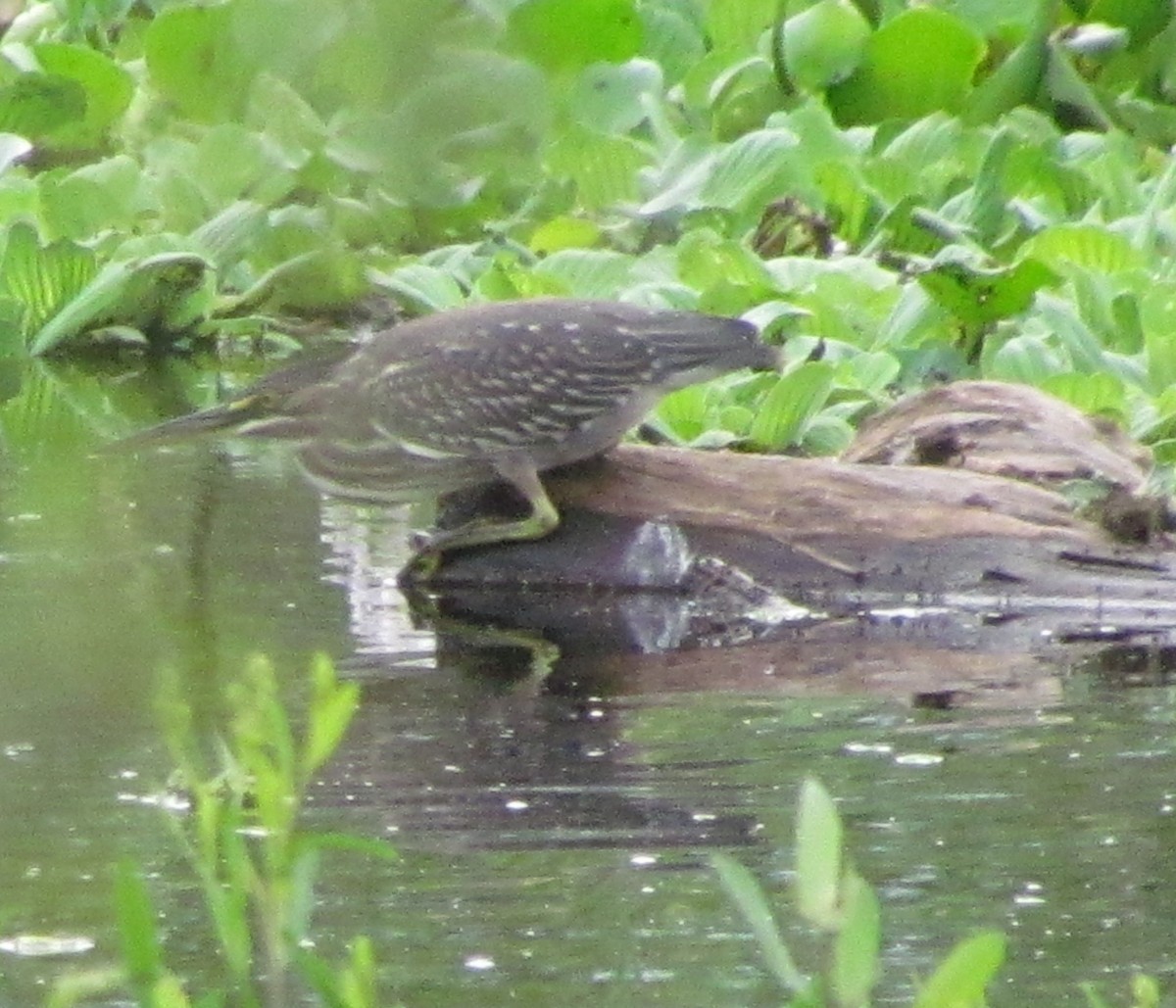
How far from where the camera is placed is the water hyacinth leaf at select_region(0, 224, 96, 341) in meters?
7.96

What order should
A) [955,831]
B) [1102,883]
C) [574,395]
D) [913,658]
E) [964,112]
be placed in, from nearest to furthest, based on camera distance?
[1102,883] < [955,831] < [913,658] < [574,395] < [964,112]

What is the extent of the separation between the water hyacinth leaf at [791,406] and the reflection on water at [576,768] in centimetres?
100

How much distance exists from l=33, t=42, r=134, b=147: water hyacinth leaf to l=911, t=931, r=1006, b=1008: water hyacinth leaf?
7504 millimetres

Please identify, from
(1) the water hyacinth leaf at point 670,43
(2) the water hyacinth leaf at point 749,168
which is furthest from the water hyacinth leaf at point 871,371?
(1) the water hyacinth leaf at point 670,43

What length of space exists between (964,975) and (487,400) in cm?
421

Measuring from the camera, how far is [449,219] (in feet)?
4.74

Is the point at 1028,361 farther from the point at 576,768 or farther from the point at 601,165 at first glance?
the point at 576,768

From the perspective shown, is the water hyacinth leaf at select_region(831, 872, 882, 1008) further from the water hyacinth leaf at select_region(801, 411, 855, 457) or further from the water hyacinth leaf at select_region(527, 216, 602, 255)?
the water hyacinth leaf at select_region(527, 216, 602, 255)

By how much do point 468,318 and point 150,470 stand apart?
4.39ft

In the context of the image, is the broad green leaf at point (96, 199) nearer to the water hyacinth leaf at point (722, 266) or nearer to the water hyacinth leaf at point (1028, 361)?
the water hyacinth leaf at point (722, 266)

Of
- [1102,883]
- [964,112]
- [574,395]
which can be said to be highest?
[964,112]

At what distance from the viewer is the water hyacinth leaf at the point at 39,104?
8742 mm

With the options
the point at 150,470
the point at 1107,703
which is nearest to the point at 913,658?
the point at 1107,703

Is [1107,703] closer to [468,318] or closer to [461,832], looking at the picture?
[461,832]
